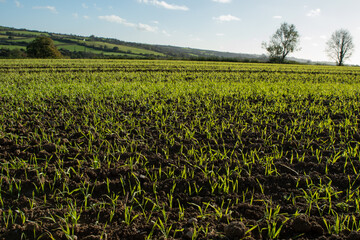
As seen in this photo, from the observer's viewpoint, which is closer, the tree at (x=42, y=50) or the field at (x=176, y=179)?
the field at (x=176, y=179)

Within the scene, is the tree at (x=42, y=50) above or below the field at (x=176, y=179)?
above

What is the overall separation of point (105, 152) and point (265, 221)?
253 cm

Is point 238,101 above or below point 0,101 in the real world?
above

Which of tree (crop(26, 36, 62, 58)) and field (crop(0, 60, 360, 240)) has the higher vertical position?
tree (crop(26, 36, 62, 58))

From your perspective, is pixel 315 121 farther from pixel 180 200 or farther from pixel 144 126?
pixel 180 200

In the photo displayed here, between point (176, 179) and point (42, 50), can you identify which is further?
point (42, 50)

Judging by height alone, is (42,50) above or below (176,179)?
above

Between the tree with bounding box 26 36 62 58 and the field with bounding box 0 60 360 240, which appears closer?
the field with bounding box 0 60 360 240

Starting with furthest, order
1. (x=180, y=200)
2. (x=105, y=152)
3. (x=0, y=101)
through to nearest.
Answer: (x=0, y=101), (x=105, y=152), (x=180, y=200)

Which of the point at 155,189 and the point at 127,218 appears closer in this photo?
the point at 127,218

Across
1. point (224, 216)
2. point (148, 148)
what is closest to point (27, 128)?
point (148, 148)

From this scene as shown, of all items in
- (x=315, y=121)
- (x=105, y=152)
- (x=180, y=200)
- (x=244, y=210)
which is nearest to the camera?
(x=244, y=210)

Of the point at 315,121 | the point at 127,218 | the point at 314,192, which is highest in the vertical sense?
the point at 315,121

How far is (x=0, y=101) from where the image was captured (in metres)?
7.32
